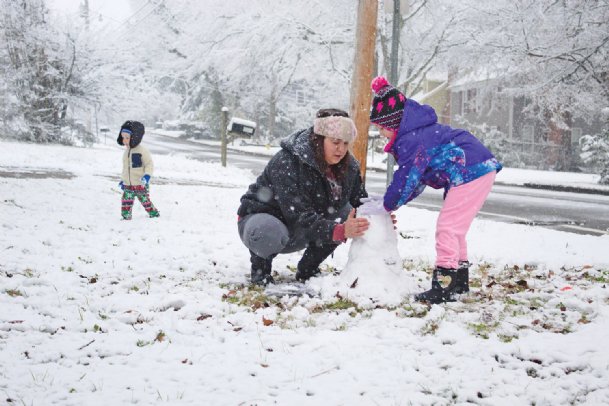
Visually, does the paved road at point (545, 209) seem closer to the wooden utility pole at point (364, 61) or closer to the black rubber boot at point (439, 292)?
the wooden utility pole at point (364, 61)

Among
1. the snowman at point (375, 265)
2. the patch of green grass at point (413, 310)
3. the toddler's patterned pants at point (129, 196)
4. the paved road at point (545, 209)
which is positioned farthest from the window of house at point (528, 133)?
the patch of green grass at point (413, 310)

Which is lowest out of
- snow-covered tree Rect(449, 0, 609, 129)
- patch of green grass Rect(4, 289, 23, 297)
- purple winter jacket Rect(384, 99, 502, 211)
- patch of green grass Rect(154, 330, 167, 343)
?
patch of green grass Rect(154, 330, 167, 343)

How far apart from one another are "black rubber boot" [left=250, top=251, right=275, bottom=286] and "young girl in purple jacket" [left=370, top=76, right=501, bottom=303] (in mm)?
1154

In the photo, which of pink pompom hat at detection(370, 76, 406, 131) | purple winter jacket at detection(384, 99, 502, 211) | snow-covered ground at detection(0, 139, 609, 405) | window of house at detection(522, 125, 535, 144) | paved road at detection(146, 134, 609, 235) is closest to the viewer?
snow-covered ground at detection(0, 139, 609, 405)

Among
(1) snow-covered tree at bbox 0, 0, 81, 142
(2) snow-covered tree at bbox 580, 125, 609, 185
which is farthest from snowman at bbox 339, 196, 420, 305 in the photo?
(1) snow-covered tree at bbox 0, 0, 81, 142

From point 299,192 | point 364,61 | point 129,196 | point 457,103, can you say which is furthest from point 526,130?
point 299,192

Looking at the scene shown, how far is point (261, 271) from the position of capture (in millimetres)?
4051

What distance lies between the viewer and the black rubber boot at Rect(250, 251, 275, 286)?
13.2ft

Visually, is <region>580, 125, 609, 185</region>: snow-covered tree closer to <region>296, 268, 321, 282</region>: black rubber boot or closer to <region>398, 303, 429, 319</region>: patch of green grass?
<region>296, 268, 321, 282</region>: black rubber boot

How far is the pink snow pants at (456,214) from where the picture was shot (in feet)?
11.3

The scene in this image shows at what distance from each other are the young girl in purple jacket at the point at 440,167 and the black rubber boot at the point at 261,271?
1.15m

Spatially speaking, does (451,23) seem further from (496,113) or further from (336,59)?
(496,113)

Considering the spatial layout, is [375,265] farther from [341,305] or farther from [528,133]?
[528,133]

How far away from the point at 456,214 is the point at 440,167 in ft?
1.15
